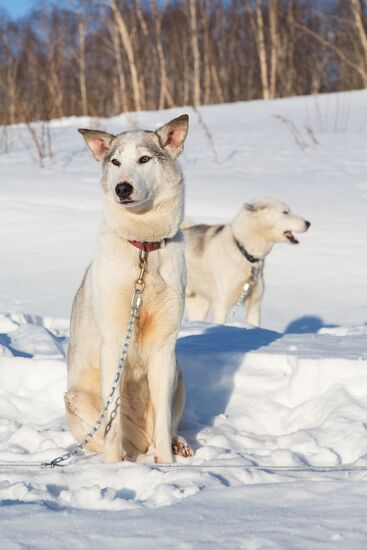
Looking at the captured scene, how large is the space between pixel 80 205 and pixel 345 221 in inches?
121

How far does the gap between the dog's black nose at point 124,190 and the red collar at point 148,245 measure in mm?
254

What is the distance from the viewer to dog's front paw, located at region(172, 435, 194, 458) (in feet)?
11.7

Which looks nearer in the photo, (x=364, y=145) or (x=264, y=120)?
(x=364, y=145)

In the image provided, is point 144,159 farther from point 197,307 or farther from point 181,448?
point 197,307

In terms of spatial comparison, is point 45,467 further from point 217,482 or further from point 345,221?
point 345,221

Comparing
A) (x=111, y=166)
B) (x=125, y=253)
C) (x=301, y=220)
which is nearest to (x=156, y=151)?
(x=111, y=166)

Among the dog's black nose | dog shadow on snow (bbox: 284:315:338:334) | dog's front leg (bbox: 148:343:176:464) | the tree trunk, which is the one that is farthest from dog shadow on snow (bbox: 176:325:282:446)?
the tree trunk

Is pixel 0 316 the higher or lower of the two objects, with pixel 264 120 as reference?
lower

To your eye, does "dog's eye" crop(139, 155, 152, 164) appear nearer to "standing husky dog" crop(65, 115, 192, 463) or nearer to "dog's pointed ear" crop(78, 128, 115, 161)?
"standing husky dog" crop(65, 115, 192, 463)

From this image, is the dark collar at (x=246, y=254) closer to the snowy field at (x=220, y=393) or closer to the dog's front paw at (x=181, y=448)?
the snowy field at (x=220, y=393)

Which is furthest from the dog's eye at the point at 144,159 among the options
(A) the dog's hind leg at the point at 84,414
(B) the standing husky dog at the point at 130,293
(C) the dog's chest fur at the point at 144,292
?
(A) the dog's hind leg at the point at 84,414

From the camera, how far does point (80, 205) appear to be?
9422mm

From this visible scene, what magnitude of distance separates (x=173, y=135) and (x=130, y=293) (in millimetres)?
770

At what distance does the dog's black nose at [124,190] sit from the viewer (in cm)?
329
